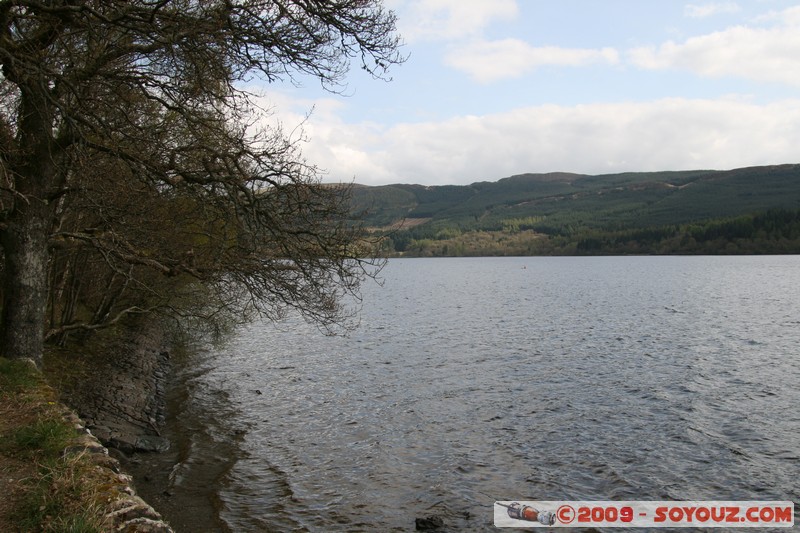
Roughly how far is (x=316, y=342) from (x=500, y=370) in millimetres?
12529

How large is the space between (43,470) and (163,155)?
21.8 feet

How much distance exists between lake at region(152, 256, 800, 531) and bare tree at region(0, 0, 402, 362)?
4.06 metres

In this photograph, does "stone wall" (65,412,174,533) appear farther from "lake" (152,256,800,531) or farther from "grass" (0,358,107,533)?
"lake" (152,256,800,531)

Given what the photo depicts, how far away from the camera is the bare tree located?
908cm

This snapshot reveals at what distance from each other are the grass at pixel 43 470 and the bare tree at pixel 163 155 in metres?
2.61

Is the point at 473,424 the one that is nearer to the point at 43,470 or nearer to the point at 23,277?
the point at 23,277

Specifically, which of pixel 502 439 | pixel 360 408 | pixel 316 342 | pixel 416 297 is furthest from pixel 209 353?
pixel 416 297

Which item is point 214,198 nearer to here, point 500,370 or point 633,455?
point 633,455

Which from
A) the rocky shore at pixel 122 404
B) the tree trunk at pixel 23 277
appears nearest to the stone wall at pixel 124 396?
the rocky shore at pixel 122 404

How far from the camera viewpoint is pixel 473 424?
16.6 metres

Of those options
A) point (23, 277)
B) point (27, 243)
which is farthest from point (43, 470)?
point (27, 243)

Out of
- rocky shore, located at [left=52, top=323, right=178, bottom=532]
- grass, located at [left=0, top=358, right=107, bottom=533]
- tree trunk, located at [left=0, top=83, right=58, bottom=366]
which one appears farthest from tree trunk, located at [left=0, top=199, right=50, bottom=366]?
rocky shore, located at [left=52, top=323, right=178, bottom=532]

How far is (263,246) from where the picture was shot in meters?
11.1

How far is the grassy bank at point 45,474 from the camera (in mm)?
5191
